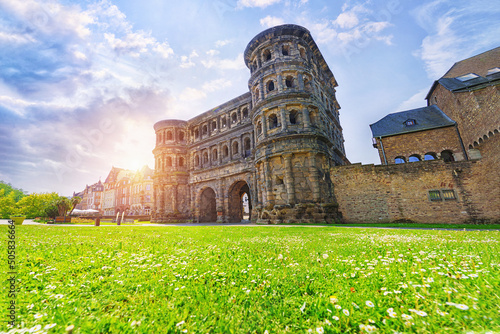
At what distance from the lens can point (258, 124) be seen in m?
20.8

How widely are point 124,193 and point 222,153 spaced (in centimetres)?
4615

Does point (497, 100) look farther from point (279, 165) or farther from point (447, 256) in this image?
point (447, 256)

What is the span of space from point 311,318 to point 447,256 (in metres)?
3.42

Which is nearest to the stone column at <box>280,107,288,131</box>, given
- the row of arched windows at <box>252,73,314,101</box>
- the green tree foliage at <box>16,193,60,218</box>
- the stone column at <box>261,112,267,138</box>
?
the stone column at <box>261,112,267,138</box>

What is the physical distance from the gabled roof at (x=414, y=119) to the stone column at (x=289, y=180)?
1172cm

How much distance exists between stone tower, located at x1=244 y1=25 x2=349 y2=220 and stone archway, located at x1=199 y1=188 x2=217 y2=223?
1002 cm

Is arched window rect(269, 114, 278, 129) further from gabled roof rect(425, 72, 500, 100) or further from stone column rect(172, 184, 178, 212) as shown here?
stone column rect(172, 184, 178, 212)

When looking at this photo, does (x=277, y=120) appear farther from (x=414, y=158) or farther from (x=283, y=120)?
(x=414, y=158)

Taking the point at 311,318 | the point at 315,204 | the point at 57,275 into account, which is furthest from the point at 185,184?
the point at 311,318

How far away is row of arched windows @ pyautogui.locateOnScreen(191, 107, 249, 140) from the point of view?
1022 inches

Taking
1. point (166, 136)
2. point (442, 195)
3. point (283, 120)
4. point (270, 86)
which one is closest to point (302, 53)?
point (270, 86)

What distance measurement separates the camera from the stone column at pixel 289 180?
16.9 meters

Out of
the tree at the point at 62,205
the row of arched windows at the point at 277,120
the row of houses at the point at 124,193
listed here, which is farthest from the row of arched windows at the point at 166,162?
the row of houses at the point at 124,193

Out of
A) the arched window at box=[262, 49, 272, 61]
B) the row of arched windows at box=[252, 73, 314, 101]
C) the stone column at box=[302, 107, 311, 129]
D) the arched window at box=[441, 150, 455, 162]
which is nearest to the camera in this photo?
the stone column at box=[302, 107, 311, 129]
